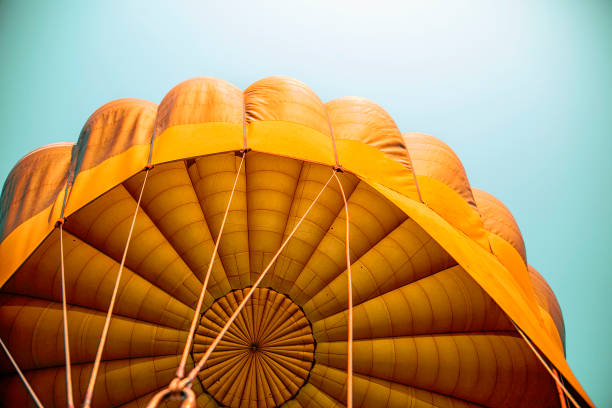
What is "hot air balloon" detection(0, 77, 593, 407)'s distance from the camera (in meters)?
3.49

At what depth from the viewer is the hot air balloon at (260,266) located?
349cm

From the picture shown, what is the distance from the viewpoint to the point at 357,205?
4.23 metres

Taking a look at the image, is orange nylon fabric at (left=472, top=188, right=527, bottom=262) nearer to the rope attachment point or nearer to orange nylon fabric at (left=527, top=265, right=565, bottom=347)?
orange nylon fabric at (left=527, top=265, right=565, bottom=347)

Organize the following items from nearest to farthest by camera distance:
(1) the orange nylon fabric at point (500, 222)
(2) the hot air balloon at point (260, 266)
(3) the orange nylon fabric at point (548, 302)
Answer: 1. (2) the hot air balloon at point (260, 266)
2. (1) the orange nylon fabric at point (500, 222)
3. (3) the orange nylon fabric at point (548, 302)

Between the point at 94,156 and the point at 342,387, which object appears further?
the point at 342,387

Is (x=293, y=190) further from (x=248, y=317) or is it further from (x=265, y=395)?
(x=265, y=395)

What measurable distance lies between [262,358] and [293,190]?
2.02 m

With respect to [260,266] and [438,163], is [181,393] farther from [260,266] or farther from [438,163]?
[438,163]

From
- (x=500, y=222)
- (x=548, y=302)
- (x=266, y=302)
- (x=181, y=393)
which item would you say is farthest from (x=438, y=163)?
(x=181, y=393)

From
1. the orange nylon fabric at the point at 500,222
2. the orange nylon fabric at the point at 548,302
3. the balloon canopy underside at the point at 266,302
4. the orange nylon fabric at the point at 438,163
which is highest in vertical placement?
the orange nylon fabric at the point at 438,163

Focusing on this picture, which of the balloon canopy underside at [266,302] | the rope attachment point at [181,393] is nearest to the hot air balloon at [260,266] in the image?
the balloon canopy underside at [266,302]

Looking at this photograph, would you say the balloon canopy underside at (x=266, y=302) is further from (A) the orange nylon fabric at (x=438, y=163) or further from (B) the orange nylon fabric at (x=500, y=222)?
(B) the orange nylon fabric at (x=500, y=222)

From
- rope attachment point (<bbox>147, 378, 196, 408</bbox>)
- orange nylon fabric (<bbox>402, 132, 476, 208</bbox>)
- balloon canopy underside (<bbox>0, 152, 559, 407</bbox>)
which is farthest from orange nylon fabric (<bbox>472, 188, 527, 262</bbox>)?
rope attachment point (<bbox>147, 378, 196, 408</bbox>)

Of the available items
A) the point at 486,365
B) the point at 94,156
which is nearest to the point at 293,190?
the point at 94,156
